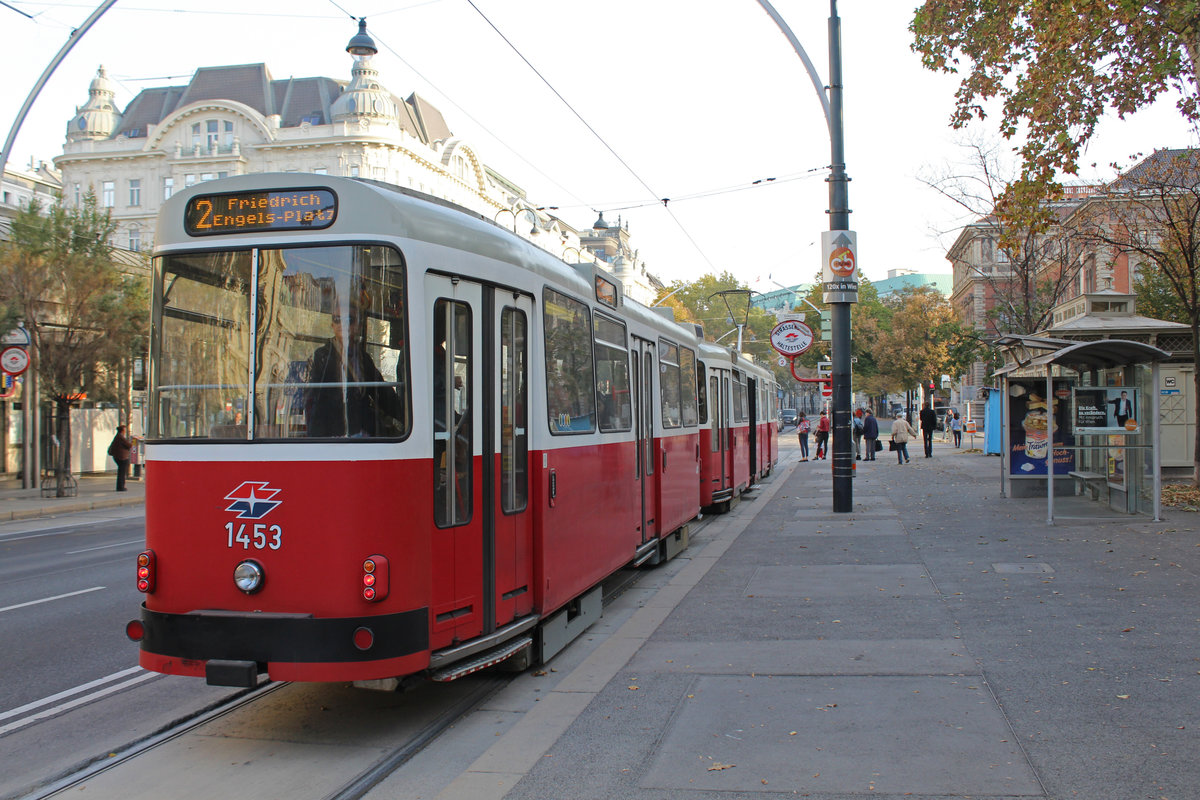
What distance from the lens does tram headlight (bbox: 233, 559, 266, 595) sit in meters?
5.39

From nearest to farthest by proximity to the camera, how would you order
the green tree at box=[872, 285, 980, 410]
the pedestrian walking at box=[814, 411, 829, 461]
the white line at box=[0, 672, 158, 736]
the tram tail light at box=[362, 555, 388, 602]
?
1. the tram tail light at box=[362, 555, 388, 602]
2. the white line at box=[0, 672, 158, 736]
3. the pedestrian walking at box=[814, 411, 829, 461]
4. the green tree at box=[872, 285, 980, 410]

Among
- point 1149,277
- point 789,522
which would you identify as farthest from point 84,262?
point 1149,277

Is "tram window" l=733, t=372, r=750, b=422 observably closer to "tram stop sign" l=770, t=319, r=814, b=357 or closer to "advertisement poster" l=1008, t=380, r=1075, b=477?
"tram stop sign" l=770, t=319, r=814, b=357

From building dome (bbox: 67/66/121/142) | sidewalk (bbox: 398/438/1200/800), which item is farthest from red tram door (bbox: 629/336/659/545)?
building dome (bbox: 67/66/121/142)

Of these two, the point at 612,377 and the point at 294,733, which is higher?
the point at 612,377

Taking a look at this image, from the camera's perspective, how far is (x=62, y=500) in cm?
2339

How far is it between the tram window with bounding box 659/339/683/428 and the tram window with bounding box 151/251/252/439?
6.74 meters

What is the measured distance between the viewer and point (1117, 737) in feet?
17.5

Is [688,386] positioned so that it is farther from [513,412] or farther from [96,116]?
[96,116]

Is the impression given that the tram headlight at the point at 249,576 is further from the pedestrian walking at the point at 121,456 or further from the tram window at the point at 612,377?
the pedestrian walking at the point at 121,456

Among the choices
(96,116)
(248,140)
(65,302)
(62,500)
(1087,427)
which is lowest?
(62,500)

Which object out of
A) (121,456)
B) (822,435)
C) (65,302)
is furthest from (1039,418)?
(121,456)

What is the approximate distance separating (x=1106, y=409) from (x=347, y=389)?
1325 centimetres

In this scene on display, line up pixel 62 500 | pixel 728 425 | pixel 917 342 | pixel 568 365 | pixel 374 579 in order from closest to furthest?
pixel 374 579 → pixel 568 365 → pixel 728 425 → pixel 62 500 → pixel 917 342
